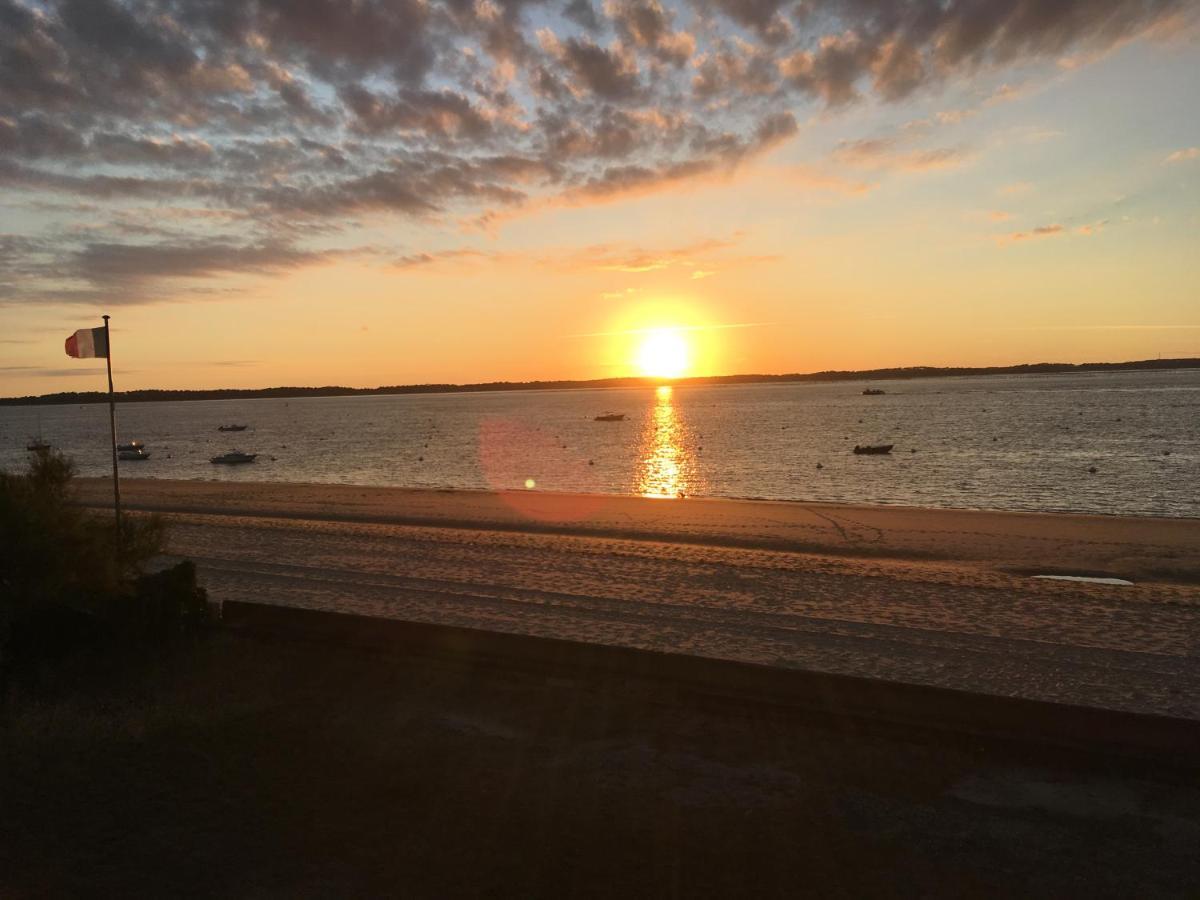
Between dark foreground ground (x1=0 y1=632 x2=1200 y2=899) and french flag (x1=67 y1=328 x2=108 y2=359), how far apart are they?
570cm

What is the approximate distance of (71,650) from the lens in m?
8.74

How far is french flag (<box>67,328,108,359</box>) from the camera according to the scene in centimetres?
1248

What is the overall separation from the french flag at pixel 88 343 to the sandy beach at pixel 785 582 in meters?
4.17

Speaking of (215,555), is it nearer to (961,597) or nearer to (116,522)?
(116,522)

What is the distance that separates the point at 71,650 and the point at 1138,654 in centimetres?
1185

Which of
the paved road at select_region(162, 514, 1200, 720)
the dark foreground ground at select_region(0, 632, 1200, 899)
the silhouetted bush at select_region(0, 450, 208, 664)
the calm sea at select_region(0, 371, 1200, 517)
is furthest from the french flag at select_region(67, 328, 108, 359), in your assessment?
the calm sea at select_region(0, 371, 1200, 517)

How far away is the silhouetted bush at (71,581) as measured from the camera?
8242mm

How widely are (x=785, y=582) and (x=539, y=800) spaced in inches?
401

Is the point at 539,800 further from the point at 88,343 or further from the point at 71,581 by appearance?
the point at 88,343

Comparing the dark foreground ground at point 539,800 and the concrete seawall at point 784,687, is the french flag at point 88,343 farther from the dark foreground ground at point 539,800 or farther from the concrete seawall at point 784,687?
the dark foreground ground at point 539,800

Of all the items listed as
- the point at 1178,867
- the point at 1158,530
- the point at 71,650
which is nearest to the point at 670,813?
the point at 1178,867

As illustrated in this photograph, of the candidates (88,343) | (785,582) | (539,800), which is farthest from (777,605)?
(88,343)

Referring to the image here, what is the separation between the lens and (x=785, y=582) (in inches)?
619

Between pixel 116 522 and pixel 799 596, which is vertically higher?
pixel 116 522
